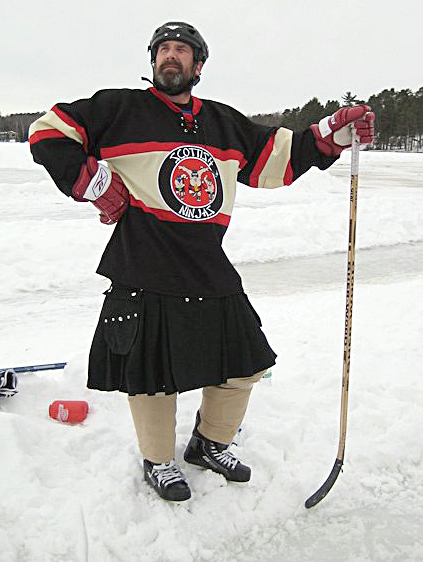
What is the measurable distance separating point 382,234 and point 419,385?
5859mm

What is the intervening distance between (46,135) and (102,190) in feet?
0.99

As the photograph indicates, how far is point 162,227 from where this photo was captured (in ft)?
8.07

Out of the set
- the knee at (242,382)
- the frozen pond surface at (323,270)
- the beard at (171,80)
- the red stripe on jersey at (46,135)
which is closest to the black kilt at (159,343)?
the knee at (242,382)

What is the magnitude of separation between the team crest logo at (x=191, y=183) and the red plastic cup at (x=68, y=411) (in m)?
1.39

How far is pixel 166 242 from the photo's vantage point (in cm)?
247

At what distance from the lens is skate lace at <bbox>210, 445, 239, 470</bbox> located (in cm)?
283

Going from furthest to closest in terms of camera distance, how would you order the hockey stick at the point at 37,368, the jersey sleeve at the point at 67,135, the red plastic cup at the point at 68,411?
the hockey stick at the point at 37,368, the red plastic cup at the point at 68,411, the jersey sleeve at the point at 67,135

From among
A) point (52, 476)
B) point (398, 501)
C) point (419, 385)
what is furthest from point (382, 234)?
point (52, 476)

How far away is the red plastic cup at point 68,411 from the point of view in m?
3.20

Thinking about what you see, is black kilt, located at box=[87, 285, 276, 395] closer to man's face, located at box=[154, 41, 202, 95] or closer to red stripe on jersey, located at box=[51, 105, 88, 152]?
red stripe on jersey, located at box=[51, 105, 88, 152]

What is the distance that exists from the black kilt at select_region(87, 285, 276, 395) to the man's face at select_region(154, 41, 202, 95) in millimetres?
898

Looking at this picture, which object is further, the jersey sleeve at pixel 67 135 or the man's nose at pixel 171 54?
the man's nose at pixel 171 54

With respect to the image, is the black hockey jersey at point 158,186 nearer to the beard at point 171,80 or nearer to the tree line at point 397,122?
the beard at point 171,80

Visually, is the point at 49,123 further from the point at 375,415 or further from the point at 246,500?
the point at 375,415
